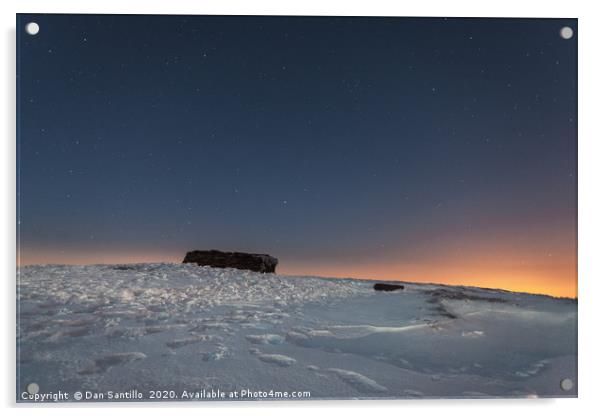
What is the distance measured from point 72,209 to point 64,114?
0.73m

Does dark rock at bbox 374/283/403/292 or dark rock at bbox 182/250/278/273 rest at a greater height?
dark rock at bbox 182/250/278/273

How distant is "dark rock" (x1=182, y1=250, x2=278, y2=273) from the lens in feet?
11.4

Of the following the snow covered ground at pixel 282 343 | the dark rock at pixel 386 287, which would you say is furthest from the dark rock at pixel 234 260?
the dark rock at pixel 386 287

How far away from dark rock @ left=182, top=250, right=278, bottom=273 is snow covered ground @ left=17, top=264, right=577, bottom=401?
37 cm

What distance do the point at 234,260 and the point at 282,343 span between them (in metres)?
1.22

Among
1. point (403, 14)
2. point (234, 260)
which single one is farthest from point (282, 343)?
point (403, 14)

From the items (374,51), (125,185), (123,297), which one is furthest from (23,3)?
(374,51)

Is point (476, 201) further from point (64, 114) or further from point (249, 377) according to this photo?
point (64, 114)

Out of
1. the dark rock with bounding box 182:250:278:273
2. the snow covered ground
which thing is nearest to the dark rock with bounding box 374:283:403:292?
the snow covered ground

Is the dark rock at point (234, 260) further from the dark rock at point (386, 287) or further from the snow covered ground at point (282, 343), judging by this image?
the dark rock at point (386, 287)

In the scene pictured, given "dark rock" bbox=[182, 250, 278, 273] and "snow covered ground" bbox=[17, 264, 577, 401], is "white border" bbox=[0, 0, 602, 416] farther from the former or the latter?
"dark rock" bbox=[182, 250, 278, 273]

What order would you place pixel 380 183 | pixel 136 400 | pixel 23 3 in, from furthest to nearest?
pixel 380 183, pixel 23 3, pixel 136 400

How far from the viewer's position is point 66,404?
2754mm

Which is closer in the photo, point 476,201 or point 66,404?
point 66,404
